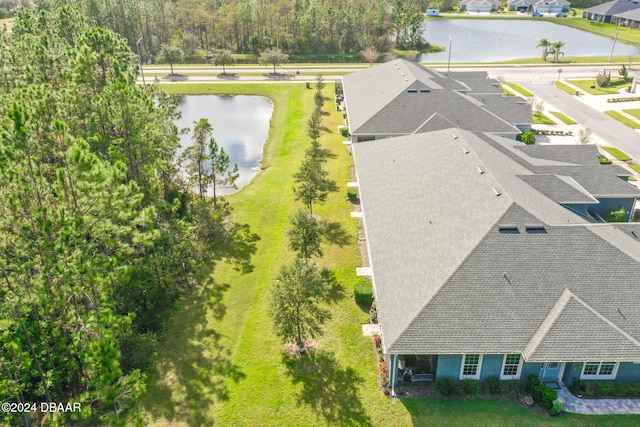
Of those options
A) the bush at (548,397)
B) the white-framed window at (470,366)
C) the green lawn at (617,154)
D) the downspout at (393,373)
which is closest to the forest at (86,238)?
the downspout at (393,373)

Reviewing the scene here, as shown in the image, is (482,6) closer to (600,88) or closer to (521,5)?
(521,5)

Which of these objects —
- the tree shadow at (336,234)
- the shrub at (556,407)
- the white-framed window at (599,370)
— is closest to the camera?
the shrub at (556,407)

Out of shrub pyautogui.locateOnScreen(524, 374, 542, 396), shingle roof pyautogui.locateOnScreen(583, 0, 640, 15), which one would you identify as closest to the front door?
shrub pyautogui.locateOnScreen(524, 374, 542, 396)

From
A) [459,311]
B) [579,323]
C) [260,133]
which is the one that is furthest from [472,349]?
[260,133]

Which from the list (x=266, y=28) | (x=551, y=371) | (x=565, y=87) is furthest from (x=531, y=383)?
(x=266, y=28)

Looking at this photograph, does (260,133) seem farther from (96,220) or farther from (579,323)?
(579,323)

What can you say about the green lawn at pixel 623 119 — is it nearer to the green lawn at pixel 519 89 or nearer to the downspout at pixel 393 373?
the green lawn at pixel 519 89
